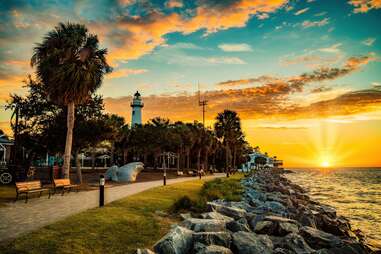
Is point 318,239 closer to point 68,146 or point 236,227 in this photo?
point 236,227

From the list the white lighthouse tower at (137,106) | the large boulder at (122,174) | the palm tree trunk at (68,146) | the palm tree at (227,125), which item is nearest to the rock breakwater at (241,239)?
the palm tree trunk at (68,146)

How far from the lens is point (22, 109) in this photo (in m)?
27.9

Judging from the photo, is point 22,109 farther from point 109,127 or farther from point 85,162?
point 85,162

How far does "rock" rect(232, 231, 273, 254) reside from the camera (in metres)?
7.88

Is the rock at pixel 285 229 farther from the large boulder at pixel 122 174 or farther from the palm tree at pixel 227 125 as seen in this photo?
the palm tree at pixel 227 125

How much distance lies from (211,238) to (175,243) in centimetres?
106

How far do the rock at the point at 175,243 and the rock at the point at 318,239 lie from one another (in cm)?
451

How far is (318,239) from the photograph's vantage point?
33.1ft

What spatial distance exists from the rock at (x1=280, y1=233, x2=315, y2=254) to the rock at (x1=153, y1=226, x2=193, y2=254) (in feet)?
9.66

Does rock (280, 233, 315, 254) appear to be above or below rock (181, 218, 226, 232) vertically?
below

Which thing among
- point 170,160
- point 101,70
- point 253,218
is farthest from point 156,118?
point 253,218

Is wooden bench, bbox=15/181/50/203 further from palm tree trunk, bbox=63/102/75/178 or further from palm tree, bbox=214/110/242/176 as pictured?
palm tree, bbox=214/110/242/176

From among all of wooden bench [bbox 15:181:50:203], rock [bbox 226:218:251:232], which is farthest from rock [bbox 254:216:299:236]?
wooden bench [bbox 15:181:50:203]

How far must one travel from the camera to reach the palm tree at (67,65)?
22.2 metres
